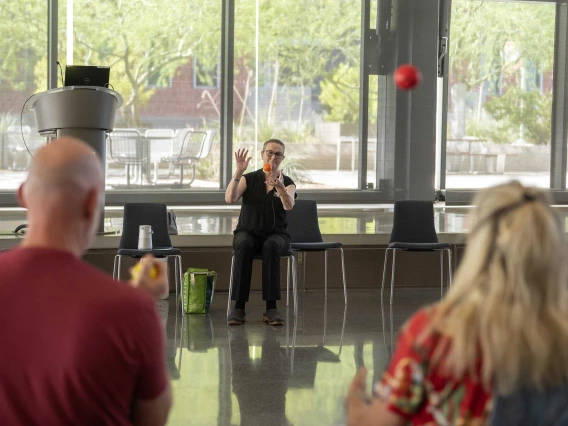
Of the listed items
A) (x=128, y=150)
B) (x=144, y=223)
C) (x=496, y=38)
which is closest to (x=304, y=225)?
(x=144, y=223)

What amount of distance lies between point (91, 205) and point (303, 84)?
28.5 feet

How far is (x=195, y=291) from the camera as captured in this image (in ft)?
20.5

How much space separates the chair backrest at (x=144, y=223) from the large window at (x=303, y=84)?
3512 millimetres

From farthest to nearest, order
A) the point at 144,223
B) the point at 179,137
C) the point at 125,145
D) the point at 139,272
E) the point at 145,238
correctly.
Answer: the point at 179,137, the point at 125,145, the point at 144,223, the point at 145,238, the point at 139,272

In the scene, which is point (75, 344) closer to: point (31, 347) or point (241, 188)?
point (31, 347)

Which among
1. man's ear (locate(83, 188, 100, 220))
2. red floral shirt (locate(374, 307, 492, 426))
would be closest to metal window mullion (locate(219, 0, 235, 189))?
man's ear (locate(83, 188, 100, 220))

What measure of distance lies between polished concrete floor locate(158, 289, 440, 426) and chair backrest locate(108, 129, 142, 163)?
124 inches

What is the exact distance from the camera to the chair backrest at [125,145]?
966cm

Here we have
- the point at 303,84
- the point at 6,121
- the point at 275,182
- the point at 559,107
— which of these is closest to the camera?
the point at 275,182

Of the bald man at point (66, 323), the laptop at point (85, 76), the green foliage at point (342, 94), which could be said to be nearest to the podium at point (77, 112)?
the laptop at point (85, 76)

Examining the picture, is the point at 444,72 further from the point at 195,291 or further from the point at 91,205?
the point at 91,205

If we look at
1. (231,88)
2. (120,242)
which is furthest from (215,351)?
(231,88)

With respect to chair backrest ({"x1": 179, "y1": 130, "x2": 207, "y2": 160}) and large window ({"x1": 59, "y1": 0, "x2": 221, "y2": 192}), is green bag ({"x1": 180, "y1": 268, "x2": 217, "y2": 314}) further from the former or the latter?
chair backrest ({"x1": 179, "y1": 130, "x2": 207, "y2": 160})

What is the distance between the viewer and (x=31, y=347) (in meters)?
1.39
